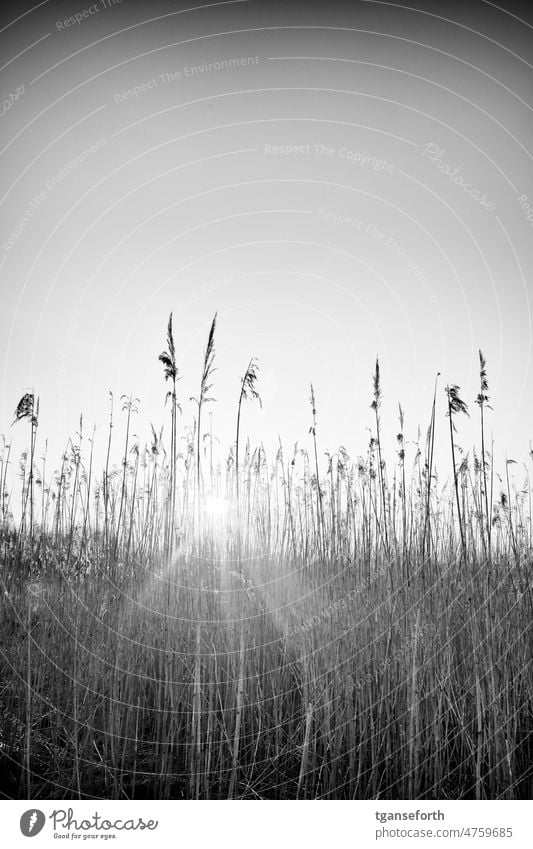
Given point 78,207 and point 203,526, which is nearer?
point 78,207

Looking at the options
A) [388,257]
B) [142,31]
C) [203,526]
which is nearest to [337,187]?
[388,257]

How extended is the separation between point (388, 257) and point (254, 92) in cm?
105

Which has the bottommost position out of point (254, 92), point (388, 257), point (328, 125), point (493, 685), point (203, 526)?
point (493, 685)

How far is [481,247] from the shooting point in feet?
7.86

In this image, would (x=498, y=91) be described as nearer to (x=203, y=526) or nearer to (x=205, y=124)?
(x=205, y=124)

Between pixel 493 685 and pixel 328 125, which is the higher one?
pixel 328 125

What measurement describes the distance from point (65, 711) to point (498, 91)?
10.9ft

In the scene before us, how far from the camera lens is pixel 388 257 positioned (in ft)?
8.12
